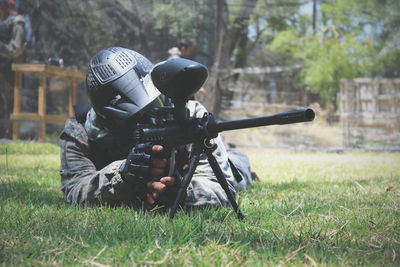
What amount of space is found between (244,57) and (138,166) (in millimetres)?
9612

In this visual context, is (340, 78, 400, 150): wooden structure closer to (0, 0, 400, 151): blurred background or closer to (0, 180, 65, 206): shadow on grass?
(0, 0, 400, 151): blurred background

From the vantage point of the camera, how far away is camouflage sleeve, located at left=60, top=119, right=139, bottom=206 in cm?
201

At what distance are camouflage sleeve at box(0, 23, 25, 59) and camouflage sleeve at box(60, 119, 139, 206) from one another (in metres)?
2.60

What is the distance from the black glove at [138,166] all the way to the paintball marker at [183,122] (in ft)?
0.16

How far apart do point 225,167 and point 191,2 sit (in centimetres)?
672

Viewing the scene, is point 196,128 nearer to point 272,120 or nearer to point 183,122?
point 183,122

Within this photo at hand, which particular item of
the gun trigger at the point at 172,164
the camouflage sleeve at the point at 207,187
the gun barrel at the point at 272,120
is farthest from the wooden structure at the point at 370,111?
the gun barrel at the point at 272,120

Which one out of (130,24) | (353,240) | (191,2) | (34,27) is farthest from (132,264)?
(191,2)

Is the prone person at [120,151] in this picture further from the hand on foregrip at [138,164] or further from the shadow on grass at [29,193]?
the shadow on grass at [29,193]

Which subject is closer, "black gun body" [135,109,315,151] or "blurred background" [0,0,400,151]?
"black gun body" [135,109,315,151]

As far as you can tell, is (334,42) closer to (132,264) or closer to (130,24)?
(130,24)

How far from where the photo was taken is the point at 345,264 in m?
1.24

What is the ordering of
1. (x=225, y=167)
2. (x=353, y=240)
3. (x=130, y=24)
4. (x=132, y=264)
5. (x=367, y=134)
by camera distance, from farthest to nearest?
(x=367, y=134)
(x=130, y=24)
(x=225, y=167)
(x=353, y=240)
(x=132, y=264)

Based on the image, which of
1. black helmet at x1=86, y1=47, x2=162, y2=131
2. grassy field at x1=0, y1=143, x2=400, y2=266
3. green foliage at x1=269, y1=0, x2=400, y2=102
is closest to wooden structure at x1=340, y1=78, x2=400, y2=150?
green foliage at x1=269, y1=0, x2=400, y2=102
